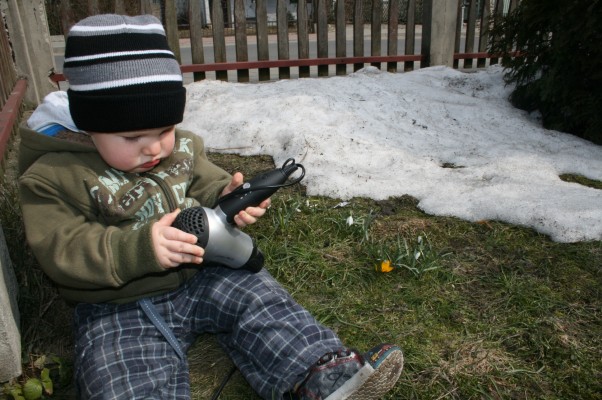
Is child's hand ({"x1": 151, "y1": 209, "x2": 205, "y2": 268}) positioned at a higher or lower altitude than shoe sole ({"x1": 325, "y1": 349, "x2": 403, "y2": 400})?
higher

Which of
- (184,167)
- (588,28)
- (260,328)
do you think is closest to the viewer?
(260,328)

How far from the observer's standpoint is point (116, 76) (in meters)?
1.70

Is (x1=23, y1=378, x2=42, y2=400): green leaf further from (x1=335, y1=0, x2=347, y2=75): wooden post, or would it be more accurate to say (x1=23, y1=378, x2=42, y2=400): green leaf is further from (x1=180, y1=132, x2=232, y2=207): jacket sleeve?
(x1=335, y1=0, x2=347, y2=75): wooden post

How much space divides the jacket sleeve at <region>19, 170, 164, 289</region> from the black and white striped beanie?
27cm

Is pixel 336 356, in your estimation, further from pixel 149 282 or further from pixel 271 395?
pixel 149 282

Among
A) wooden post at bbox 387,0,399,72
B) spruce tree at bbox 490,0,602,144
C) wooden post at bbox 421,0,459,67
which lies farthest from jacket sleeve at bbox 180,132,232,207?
wooden post at bbox 421,0,459,67

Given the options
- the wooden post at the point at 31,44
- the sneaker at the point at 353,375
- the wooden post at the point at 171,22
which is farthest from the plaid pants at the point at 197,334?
the wooden post at the point at 171,22

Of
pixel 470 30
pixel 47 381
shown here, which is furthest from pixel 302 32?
pixel 47 381

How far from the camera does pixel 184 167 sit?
2078 mm

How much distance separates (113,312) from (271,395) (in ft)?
2.03

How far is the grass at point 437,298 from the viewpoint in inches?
71.4

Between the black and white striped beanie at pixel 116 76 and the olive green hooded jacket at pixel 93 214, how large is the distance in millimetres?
163

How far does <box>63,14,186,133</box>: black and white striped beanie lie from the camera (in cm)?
170

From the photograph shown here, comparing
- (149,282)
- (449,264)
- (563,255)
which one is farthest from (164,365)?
(563,255)
